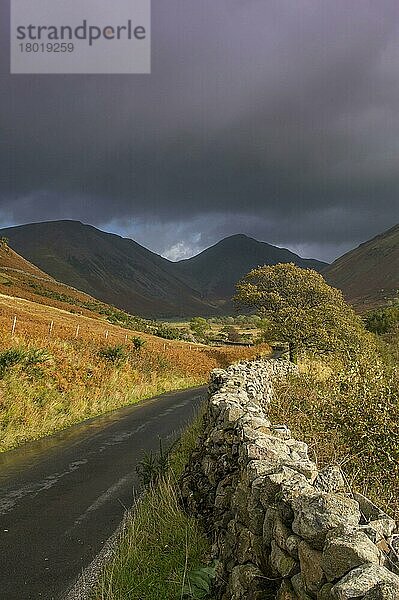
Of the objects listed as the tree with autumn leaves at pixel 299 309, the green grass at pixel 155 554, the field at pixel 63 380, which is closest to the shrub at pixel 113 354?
the field at pixel 63 380

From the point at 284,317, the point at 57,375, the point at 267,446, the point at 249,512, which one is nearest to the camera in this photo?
the point at 249,512

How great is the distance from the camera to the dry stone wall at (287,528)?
3250 mm

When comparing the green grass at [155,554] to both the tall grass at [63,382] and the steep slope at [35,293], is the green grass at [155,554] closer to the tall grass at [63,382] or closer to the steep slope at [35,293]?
the tall grass at [63,382]

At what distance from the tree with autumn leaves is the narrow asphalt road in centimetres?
1395

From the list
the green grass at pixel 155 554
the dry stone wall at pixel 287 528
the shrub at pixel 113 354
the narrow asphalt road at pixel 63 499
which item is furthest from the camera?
the shrub at pixel 113 354

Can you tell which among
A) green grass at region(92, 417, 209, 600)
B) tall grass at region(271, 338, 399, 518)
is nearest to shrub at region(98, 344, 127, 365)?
tall grass at region(271, 338, 399, 518)

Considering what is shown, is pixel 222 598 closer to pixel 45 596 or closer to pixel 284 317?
pixel 45 596

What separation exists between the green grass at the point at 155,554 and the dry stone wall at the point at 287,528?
1.00ft

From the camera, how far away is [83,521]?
28.3ft

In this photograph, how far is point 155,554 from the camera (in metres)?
6.57

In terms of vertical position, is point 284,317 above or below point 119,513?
above

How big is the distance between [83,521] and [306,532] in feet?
19.4

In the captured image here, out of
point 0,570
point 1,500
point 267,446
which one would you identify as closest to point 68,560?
point 0,570

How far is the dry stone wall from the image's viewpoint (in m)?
3.25
